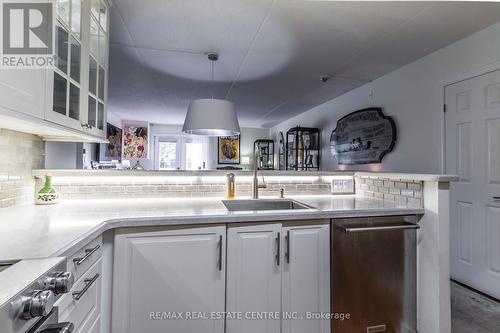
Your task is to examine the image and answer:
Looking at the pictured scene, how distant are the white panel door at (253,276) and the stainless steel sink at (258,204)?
1.64ft

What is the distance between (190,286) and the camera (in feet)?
4.04

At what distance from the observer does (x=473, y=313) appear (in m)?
1.81

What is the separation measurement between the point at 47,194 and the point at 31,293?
1.18 m

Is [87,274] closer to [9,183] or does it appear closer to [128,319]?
[128,319]

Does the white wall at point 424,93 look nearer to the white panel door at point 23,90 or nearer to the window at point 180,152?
the white panel door at point 23,90

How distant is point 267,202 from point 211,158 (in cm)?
554

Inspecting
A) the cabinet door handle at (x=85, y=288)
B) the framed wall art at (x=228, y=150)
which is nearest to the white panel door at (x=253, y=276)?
the cabinet door handle at (x=85, y=288)

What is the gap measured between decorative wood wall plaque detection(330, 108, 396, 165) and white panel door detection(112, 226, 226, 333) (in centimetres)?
263

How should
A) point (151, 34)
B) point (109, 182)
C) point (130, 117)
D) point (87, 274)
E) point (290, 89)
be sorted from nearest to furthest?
point (87, 274)
point (109, 182)
point (151, 34)
point (290, 89)
point (130, 117)

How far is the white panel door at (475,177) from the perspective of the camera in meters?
2.01

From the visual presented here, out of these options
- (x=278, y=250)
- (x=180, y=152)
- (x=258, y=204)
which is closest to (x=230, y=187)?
(x=258, y=204)

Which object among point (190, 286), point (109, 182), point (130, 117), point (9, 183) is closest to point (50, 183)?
point (9, 183)

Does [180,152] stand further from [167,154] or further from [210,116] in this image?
[210,116]

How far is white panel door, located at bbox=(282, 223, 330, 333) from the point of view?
1.34 metres
